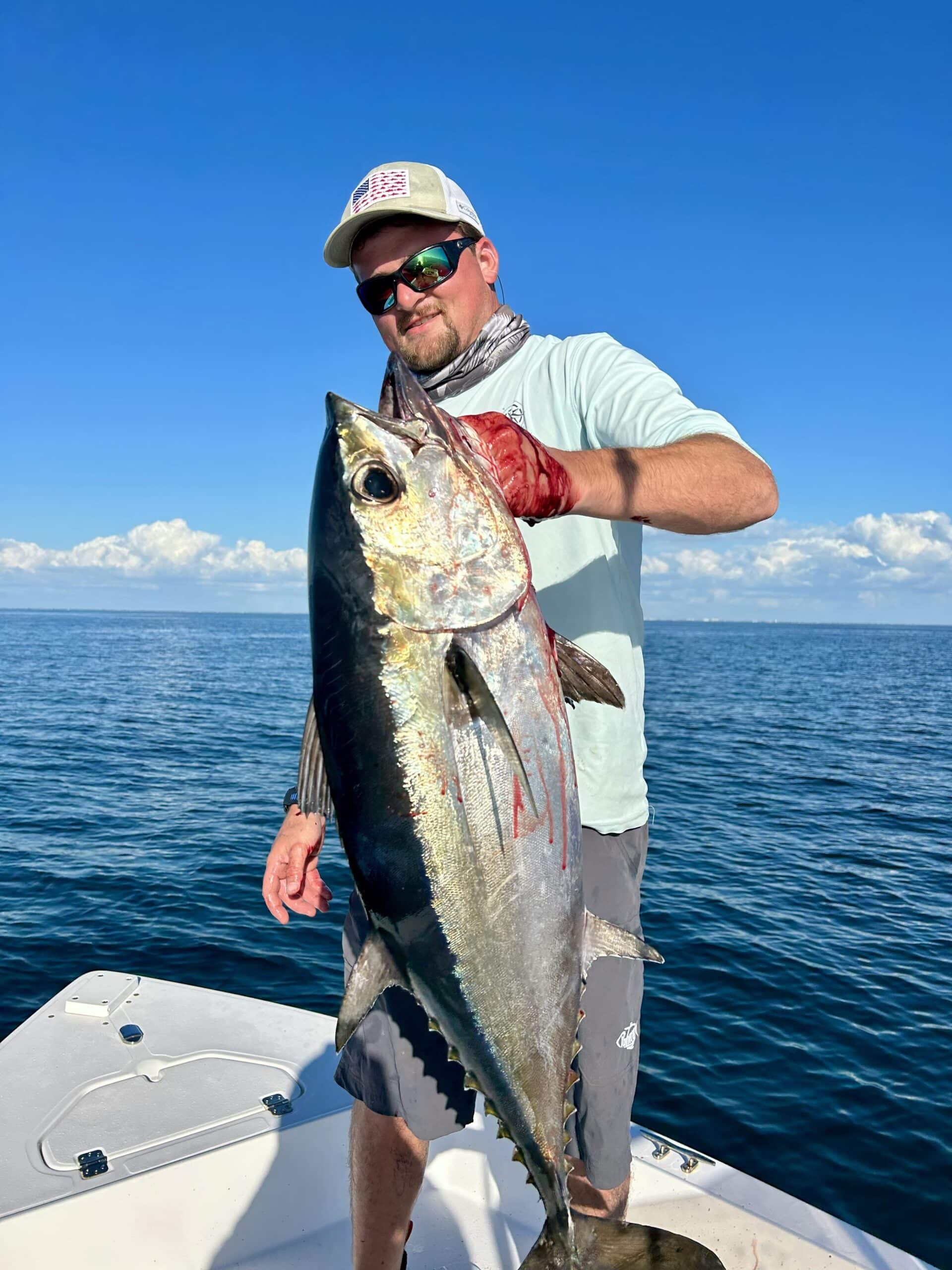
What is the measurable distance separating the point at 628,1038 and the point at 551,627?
143cm

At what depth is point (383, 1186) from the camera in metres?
3.21

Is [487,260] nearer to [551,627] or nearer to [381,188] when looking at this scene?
[381,188]

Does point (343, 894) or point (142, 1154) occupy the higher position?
point (142, 1154)

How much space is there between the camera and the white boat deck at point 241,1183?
12.8 ft

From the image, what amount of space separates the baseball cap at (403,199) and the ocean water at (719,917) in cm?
806

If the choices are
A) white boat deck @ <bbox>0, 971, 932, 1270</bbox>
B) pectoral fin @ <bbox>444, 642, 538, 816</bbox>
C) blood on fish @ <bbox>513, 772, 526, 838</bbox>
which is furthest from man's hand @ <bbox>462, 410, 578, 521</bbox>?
white boat deck @ <bbox>0, 971, 932, 1270</bbox>

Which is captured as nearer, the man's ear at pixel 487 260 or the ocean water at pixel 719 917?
the man's ear at pixel 487 260

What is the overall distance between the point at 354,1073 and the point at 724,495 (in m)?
2.31

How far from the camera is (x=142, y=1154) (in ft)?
13.9

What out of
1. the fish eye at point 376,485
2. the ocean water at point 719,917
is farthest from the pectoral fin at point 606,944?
the ocean water at point 719,917

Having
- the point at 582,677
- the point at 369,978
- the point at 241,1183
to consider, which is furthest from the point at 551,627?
the point at 241,1183

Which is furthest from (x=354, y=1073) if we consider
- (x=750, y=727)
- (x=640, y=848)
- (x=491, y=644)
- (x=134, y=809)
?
(x=750, y=727)

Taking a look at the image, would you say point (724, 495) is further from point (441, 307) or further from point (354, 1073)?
point (354, 1073)

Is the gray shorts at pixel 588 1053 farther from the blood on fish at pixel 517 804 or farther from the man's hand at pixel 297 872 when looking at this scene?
the blood on fish at pixel 517 804
